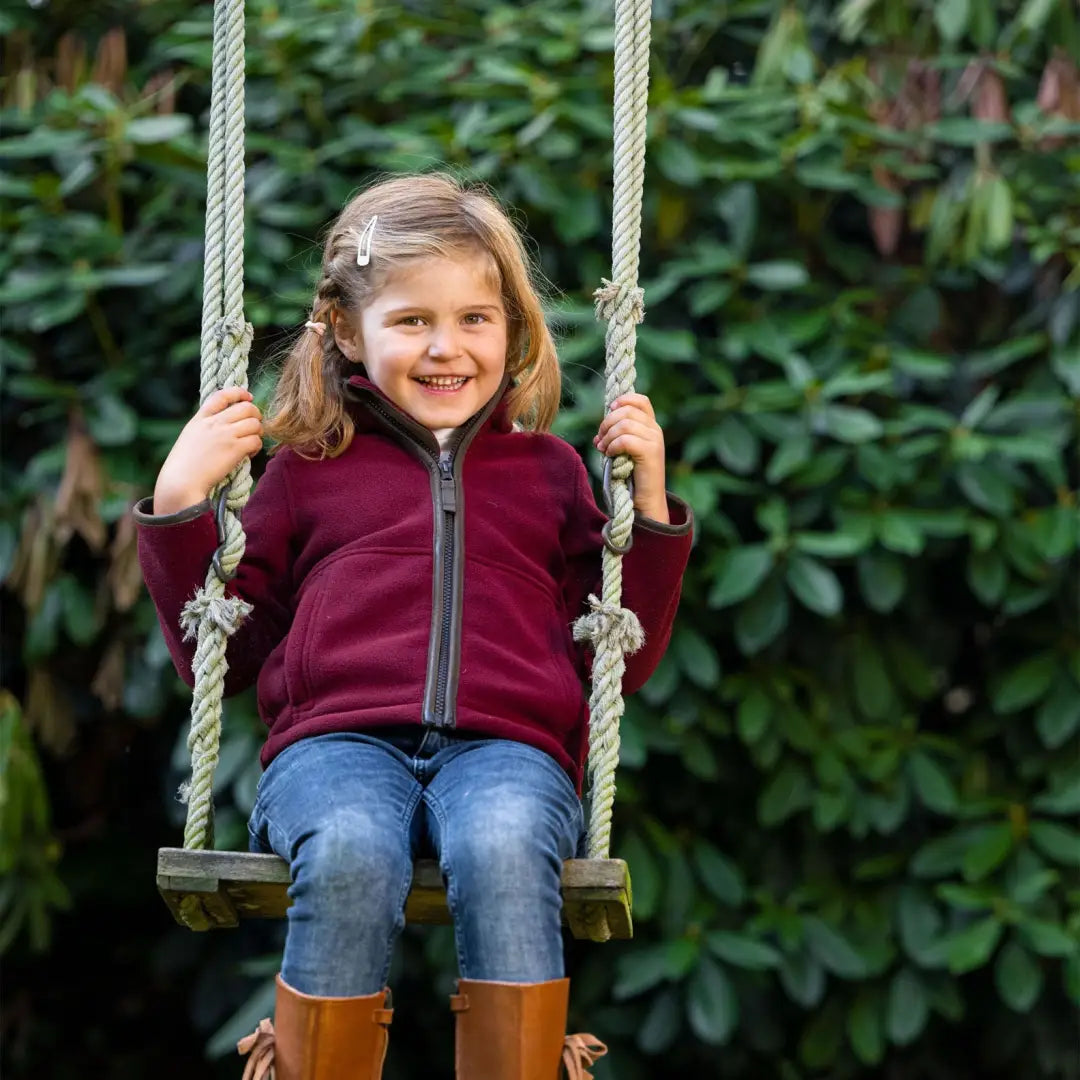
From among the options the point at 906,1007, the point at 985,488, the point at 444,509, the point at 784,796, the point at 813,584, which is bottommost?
the point at 906,1007

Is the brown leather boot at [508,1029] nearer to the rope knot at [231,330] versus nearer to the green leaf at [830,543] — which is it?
the rope knot at [231,330]

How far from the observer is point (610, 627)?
2074 millimetres

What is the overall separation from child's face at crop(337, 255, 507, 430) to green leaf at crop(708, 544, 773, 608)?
1167mm

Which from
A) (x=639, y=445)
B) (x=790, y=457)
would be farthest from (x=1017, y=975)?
(x=639, y=445)

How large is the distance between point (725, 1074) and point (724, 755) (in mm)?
621

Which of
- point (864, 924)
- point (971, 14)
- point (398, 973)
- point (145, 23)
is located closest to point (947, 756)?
point (864, 924)

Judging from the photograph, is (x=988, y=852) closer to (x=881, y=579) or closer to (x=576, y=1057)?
(x=881, y=579)

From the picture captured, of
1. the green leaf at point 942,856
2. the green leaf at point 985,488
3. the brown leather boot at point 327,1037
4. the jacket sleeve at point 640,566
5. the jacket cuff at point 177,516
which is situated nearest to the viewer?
the brown leather boot at point 327,1037

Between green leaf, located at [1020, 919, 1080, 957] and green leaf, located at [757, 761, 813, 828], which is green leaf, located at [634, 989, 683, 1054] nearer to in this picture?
Answer: green leaf, located at [757, 761, 813, 828]

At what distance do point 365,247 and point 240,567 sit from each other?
397mm

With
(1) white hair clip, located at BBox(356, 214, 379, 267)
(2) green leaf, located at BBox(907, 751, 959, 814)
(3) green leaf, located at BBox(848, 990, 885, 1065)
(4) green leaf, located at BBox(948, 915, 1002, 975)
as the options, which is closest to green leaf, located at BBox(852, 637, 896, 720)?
(2) green leaf, located at BBox(907, 751, 959, 814)

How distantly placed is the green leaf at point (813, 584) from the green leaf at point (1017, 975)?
0.70m

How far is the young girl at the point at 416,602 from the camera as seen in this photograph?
184cm

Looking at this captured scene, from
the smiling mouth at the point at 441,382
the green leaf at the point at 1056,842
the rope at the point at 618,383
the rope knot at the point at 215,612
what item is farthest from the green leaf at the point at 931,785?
the rope knot at the point at 215,612
